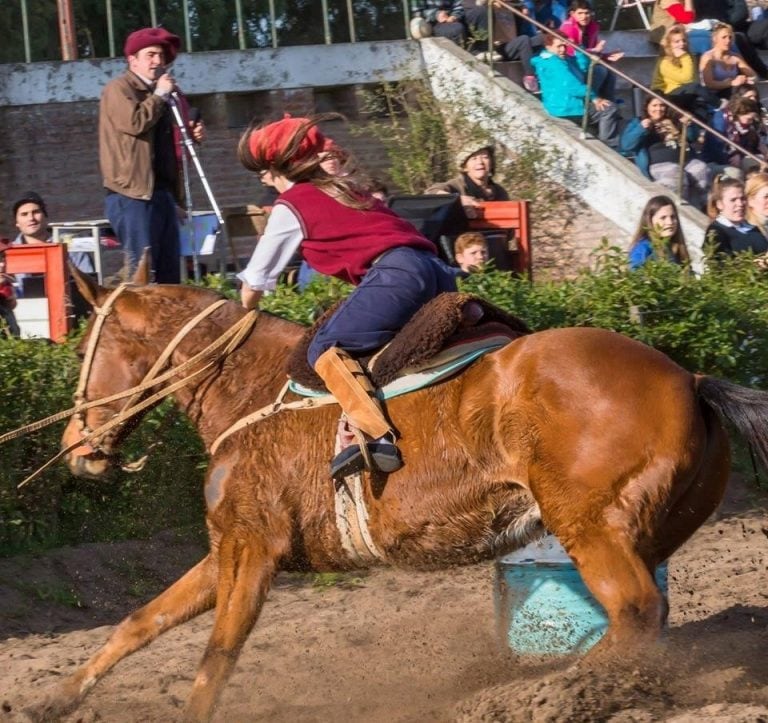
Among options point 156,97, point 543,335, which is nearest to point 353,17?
point 156,97

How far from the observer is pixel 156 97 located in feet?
32.7

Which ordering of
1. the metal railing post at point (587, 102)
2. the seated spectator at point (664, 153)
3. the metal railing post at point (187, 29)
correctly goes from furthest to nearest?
the metal railing post at point (187, 29), the metal railing post at point (587, 102), the seated spectator at point (664, 153)

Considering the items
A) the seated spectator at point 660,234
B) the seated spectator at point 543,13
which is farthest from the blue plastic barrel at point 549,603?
the seated spectator at point 543,13

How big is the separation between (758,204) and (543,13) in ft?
16.4

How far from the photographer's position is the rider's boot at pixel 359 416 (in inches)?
228

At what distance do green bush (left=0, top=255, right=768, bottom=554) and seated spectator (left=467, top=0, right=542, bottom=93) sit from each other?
5633mm

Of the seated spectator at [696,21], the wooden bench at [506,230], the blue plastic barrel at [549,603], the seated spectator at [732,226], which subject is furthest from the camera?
the seated spectator at [696,21]

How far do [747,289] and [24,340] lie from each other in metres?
4.74

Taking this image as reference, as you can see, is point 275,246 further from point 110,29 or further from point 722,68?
point 722,68

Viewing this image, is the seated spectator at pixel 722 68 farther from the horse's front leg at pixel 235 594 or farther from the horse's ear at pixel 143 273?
the horse's front leg at pixel 235 594

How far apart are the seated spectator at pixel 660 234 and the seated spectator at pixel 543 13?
5.00m

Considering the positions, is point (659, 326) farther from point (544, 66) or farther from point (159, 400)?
point (544, 66)

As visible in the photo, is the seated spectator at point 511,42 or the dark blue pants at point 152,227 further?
the seated spectator at point 511,42

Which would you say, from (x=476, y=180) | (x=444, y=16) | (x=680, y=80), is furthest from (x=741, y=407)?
(x=444, y=16)
